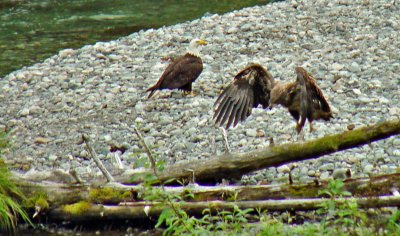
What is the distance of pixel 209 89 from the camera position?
10.2 m

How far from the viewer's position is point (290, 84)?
306 inches

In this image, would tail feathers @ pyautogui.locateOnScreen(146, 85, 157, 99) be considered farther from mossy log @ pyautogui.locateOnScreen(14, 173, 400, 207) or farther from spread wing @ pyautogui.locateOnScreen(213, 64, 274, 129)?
mossy log @ pyautogui.locateOnScreen(14, 173, 400, 207)

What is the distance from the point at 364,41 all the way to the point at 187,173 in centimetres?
540

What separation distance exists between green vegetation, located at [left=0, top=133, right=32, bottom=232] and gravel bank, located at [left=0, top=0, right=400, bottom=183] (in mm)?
393

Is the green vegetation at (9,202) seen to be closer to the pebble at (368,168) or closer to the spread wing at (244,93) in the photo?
the spread wing at (244,93)

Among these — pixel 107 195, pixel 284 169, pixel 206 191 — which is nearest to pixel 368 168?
pixel 284 169

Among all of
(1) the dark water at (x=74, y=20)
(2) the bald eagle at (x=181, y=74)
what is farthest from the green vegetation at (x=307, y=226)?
(1) the dark water at (x=74, y=20)

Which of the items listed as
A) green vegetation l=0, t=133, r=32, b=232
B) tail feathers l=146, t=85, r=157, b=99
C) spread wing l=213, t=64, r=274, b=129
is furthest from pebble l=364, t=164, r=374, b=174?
tail feathers l=146, t=85, r=157, b=99

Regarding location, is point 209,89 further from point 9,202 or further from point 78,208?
point 9,202

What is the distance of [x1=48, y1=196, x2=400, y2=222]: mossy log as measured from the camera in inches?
235

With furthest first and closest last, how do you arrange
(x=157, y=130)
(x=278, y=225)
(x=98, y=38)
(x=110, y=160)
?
(x=98, y=38)
(x=157, y=130)
(x=110, y=160)
(x=278, y=225)

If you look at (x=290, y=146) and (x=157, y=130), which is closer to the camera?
(x=290, y=146)

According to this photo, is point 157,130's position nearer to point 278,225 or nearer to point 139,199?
point 139,199

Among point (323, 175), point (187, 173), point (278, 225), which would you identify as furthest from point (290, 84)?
point (278, 225)
